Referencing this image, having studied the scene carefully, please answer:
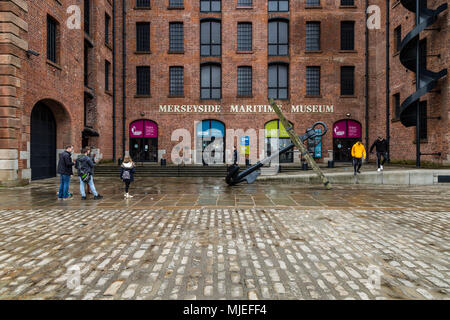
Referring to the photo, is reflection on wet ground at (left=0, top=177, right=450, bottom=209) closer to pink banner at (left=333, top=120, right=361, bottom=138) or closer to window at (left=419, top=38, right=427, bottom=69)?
window at (left=419, top=38, right=427, bottom=69)

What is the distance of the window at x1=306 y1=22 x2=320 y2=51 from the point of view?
2234 cm

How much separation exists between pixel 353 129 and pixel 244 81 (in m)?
9.47

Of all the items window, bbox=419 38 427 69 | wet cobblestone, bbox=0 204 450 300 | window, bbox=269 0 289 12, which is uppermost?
window, bbox=269 0 289 12

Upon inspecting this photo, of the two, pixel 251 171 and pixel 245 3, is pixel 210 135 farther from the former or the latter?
pixel 251 171

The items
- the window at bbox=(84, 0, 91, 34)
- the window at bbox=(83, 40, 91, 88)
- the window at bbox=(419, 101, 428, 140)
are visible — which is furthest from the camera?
the window at bbox=(83, 40, 91, 88)

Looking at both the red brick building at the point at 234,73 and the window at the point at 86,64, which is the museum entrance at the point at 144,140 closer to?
the red brick building at the point at 234,73

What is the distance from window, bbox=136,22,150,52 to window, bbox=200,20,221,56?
171 inches

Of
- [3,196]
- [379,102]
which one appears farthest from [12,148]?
[379,102]

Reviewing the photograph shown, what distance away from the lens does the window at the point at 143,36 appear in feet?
73.9

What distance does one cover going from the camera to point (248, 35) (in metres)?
22.4

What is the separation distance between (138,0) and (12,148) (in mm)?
16898

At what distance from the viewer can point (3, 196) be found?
8984 millimetres

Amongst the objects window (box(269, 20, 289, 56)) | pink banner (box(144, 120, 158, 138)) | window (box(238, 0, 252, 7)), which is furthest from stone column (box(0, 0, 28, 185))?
window (box(269, 20, 289, 56))
